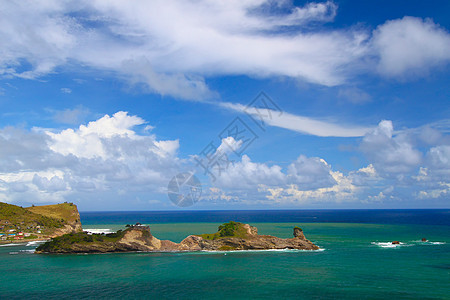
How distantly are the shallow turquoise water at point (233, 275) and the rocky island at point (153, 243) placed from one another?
4727 millimetres

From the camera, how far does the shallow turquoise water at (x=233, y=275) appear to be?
2215 inches

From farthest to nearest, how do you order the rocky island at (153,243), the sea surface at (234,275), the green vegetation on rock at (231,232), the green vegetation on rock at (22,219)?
the green vegetation on rock at (22,219)
the green vegetation on rock at (231,232)
the rocky island at (153,243)
the sea surface at (234,275)

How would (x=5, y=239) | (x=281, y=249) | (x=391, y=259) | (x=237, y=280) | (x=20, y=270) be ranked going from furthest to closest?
(x=5, y=239) < (x=281, y=249) < (x=391, y=259) < (x=20, y=270) < (x=237, y=280)

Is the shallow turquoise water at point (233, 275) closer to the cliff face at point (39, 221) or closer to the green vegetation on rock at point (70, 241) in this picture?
the green vegetation on rock at point (70, 241)

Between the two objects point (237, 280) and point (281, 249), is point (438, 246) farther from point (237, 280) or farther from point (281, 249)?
point (237, 280)

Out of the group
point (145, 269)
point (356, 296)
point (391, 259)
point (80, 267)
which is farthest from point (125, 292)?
point (391, 259)

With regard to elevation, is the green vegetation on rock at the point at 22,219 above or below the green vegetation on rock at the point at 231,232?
above

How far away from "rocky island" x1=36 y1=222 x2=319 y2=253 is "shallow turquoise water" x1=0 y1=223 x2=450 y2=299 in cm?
473

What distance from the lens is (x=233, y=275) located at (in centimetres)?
6888

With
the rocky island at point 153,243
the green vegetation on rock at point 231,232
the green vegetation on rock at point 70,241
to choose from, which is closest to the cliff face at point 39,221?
the green vegetation on rock at point 70,241

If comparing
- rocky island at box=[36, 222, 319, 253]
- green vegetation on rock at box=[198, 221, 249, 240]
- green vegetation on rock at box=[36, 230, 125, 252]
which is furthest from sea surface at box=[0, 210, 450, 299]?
green vegetation on rock at box=[198, 221, 249, 240]

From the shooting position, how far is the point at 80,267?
7869 cm

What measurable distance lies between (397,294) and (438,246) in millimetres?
70031

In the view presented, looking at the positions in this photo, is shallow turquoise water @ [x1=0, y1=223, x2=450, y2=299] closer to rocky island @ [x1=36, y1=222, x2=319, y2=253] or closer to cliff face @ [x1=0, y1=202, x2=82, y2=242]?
rocky island @ [x1=36, y1=222, x2=319, y2=253]
